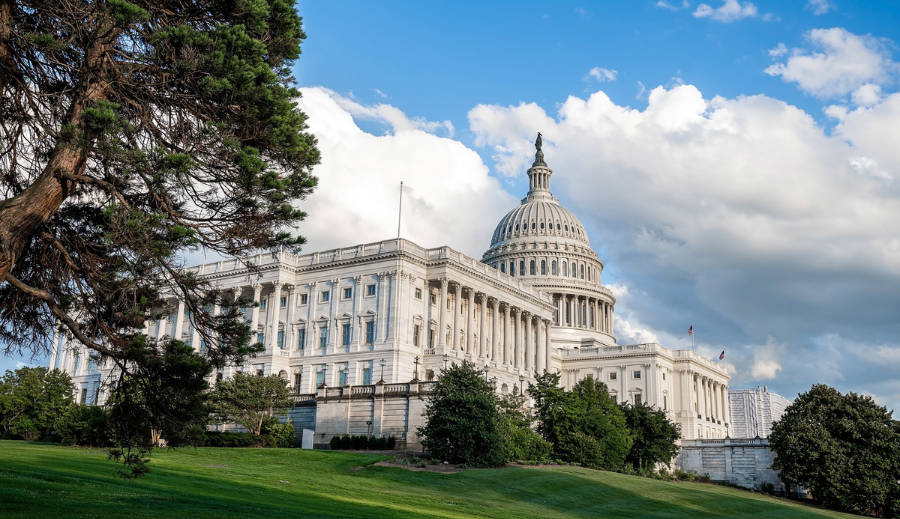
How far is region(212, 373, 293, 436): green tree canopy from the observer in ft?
208

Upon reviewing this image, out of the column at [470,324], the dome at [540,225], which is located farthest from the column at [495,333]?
the dome at [540,225]

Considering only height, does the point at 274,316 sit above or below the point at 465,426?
above

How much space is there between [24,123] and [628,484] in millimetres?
40237

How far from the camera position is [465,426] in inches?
1991

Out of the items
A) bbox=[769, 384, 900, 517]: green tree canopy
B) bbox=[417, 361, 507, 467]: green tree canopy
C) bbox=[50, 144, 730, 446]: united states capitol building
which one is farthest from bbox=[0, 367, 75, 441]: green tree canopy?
bbox=[769, 384, 900, 517]: green tree canopy

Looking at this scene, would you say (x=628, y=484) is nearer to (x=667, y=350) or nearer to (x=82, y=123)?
(x=82, y=123)

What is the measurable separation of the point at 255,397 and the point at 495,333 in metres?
39.7

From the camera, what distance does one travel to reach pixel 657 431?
2977 inches

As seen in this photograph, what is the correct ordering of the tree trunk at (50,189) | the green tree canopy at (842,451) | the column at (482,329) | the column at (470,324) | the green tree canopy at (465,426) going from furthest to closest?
the column at (482,329)
the column at (470,324)
the green tree canopy at (842,451)
the green tree canopy at (465,426)
the tree trunk at (50,189)

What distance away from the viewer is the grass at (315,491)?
80.4ft

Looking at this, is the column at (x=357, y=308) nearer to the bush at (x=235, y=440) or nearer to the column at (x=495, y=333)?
the column at (x=495, y=333)

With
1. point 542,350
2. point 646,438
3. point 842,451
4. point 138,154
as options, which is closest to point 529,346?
point 542,350

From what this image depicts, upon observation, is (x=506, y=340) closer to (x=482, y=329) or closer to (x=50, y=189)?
(x=482, y=329)

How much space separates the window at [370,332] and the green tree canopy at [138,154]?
2522 inches
